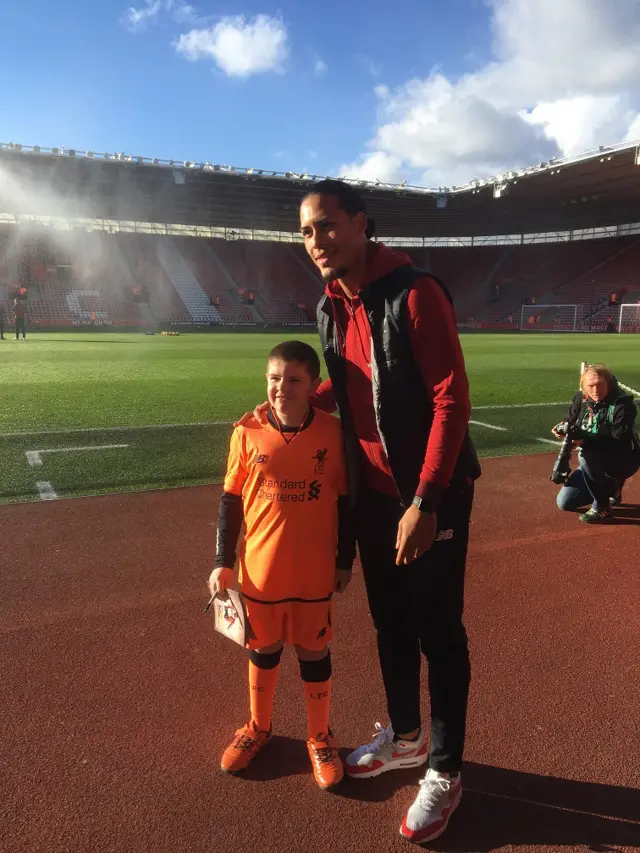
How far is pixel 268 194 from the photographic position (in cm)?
4459

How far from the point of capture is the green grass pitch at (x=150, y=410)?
22.0 feet

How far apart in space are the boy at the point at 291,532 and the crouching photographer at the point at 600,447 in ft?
12.3

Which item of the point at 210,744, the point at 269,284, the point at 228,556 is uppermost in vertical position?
the point at 269,284

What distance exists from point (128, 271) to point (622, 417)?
4646cm

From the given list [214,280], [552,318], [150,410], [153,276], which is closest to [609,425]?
[150,410]

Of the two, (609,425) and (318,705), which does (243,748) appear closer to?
(318,705)

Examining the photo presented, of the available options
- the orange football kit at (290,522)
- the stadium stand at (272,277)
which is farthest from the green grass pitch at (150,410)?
the stadium stand at (272,277)

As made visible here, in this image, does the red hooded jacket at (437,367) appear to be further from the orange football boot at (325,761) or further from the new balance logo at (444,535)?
the orange football boot at (325,761)

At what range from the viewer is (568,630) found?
3557 mm

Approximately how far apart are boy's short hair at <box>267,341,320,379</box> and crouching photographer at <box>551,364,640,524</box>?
12.6 ft

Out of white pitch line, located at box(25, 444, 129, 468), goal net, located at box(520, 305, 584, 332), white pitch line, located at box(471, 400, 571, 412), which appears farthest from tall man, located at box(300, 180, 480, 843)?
goal net, located at box(520, 305, 584, 332)

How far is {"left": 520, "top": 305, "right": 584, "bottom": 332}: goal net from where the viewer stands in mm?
47009

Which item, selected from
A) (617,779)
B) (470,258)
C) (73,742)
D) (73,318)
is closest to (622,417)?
(617,779)

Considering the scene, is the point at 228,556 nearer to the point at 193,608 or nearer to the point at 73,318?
the point at 193,608
